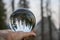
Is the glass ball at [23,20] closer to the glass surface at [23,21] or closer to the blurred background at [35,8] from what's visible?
the glass surface at [23,21]

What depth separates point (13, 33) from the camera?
0.62m

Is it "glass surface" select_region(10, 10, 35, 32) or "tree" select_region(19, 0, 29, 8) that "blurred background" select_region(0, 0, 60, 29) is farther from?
"glass surface" select_region(10, 10, 35, 32)

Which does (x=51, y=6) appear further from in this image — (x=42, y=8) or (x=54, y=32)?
(x=54, y=32)

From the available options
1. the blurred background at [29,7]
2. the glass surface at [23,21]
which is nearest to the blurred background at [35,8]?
the blurred background at [29,7]

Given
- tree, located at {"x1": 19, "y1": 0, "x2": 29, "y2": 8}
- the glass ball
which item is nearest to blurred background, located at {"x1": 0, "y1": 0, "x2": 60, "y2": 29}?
tree, located at {"x1": 19, "y1": 0, "x2": 29, "y2": 8}

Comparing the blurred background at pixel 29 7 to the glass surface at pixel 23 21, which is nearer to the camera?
the glass surface at pixel 23 21

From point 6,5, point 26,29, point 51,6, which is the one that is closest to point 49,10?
point 51,6

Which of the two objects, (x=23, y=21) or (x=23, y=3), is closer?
(x=23, y=21)

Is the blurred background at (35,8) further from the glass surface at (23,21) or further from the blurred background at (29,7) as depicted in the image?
the glass surface at (23,21)

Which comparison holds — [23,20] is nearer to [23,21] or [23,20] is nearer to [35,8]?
[23,21]

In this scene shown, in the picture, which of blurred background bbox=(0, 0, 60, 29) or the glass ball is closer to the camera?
the glass ball

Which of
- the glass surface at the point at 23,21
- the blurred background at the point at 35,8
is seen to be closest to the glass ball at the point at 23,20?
the glass surface at the point at 23,21

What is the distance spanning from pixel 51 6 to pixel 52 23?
0.20 metres

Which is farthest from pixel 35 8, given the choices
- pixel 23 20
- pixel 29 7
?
pixel 23 20
